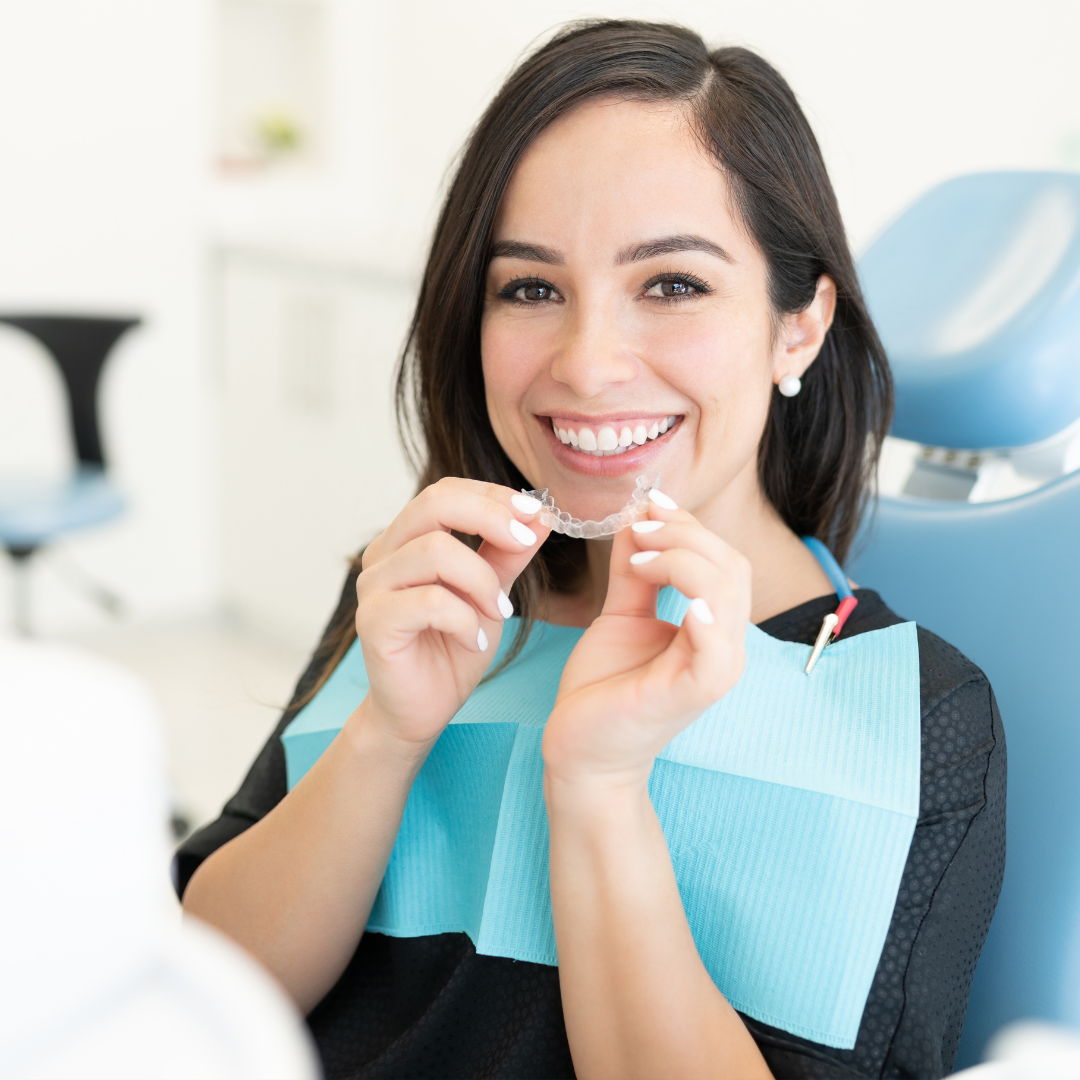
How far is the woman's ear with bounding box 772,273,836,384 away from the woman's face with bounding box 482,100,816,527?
0.05 m

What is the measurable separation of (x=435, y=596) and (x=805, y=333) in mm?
479

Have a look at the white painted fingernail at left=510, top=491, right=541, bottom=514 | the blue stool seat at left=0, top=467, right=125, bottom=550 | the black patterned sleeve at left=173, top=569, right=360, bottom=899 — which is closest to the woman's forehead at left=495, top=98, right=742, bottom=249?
the white painted fingernail at left=510, top=491, right=541, bottom=514

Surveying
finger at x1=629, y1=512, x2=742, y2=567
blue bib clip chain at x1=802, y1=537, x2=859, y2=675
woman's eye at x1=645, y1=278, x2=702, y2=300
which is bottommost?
blue bib clip chain at x1=802, y1=537, x2=859, y2=675

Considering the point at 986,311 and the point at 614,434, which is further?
the point at 986,311

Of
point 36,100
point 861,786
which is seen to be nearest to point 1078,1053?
point 861,786

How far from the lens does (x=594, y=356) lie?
0.96 meters

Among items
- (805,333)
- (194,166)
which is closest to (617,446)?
(805,333)

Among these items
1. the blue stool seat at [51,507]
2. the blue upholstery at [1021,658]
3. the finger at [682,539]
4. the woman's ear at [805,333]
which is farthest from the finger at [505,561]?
the blue stool seat at [51,507]

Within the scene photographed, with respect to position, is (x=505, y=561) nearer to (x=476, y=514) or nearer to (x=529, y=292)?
(x=476, y=514)

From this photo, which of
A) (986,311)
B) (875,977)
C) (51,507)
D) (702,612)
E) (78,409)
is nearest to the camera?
(702,612)

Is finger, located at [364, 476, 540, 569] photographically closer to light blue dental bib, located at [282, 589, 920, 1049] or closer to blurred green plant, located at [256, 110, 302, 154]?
light blue dental bib, located at [282, 589, 920, 1049]

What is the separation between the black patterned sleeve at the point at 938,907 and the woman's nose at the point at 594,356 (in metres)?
0.34

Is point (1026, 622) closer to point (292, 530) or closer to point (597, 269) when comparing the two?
point (597, 269)

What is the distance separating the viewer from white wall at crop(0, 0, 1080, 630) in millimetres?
2602
